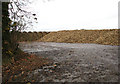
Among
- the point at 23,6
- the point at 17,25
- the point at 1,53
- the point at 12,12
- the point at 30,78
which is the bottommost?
the point at 30,78

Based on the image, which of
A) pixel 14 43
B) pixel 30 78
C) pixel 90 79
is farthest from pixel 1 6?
pixel 90 79

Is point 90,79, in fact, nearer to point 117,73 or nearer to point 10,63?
point 117,73

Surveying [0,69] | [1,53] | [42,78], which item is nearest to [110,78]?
[42,78]

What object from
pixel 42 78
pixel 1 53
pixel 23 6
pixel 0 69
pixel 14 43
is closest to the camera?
pixel 42 78

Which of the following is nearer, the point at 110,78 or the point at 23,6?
the point at 110,78

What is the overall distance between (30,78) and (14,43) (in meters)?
3.27

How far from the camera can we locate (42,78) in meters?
3.93

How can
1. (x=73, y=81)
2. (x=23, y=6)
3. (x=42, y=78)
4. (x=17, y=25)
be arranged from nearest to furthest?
(x=73, y=81) → (x=42, y=78) → (x=17, y=25) → (x=23, y=6)

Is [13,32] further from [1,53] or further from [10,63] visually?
[10,63]

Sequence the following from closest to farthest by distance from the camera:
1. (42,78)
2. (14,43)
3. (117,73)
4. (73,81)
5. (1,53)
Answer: (73,81) < (42,78) < (117,73) < (1,53) < (14,43)

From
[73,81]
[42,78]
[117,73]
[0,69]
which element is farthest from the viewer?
[0,69]

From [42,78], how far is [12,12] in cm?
489

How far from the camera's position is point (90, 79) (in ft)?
12.2

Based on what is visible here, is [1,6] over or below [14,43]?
over
